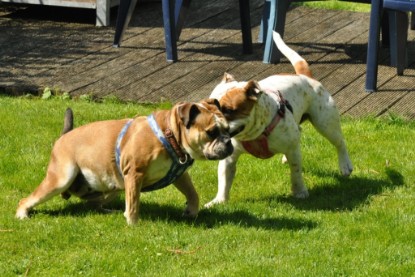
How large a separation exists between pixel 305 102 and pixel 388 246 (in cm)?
160

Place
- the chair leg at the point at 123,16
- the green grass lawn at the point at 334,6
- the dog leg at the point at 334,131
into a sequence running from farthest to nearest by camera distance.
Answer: the green grass lawn at the point at 334,6
the chair leg at the point at 123,16
the dog leg at the point at 334,131

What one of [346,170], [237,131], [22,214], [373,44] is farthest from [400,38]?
[22,214]

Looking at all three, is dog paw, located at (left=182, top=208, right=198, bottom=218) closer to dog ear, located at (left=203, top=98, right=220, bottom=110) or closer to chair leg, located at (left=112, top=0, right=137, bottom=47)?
dog ear, located at (left=203, top=98, right=220, bottom=110)

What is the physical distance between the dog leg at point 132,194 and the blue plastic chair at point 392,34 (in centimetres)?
388

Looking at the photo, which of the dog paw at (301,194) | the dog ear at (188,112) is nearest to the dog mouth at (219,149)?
the dog ear at (188,112)

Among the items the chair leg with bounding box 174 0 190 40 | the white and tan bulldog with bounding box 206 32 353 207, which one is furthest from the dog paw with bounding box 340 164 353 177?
the chair leg with bounding box 174 0 190 40

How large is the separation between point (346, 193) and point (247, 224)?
107cm

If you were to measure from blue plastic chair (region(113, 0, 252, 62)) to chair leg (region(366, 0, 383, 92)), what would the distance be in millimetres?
1966

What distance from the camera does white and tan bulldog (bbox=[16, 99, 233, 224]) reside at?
577 centimetres

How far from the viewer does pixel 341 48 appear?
1088 cm

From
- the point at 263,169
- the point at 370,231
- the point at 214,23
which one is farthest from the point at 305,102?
the point at 214,23

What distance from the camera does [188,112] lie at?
5.71 metres

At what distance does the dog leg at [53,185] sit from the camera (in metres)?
6.22

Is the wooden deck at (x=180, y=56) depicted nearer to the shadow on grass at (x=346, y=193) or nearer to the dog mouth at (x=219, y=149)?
the shadow on grass at (x=346, y=193)
